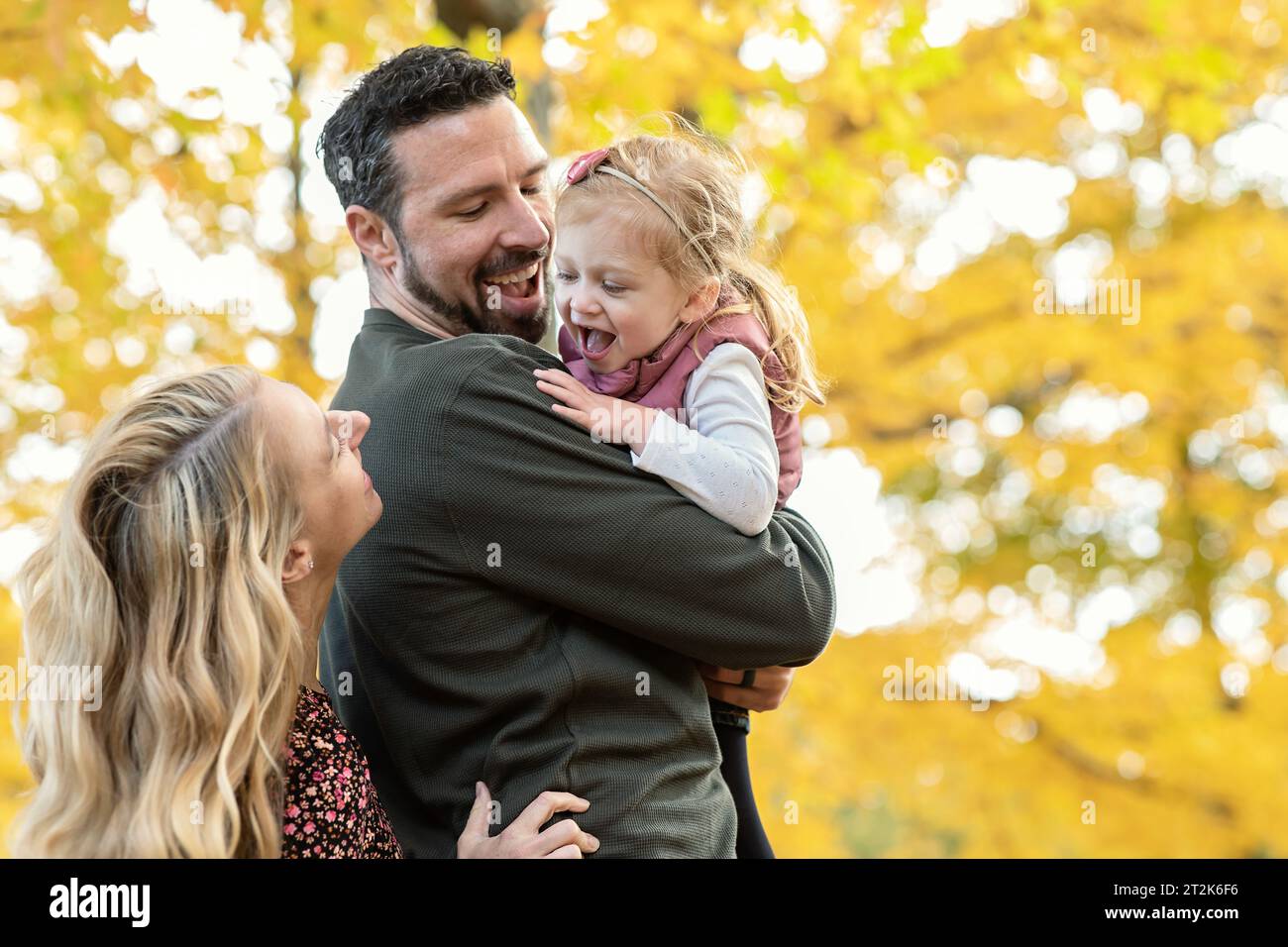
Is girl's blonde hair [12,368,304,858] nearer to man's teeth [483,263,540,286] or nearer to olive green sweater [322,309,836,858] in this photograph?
olive green sweater [322,309,836,858]

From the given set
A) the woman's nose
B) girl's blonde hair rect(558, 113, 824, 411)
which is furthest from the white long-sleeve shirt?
the woman's nose

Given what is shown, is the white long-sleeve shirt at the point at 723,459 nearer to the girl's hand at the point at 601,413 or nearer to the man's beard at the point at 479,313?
the girl's hand at the point at 601,413

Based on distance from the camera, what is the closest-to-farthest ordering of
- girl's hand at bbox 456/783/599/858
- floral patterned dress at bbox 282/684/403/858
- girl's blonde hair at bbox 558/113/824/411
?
floral patterned dress at bbox 282/684/403/858
girl's hand at bbox 456/783/599/858
girl's blonde hair at bbox 558/113/824/411

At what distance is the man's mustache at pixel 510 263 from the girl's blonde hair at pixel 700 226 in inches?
9.6

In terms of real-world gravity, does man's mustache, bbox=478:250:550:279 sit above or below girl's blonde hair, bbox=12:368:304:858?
above

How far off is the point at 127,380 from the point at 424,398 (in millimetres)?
3205

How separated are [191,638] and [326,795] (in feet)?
0.98

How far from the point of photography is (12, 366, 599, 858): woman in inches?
66.8

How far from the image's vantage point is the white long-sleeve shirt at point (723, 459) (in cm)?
198

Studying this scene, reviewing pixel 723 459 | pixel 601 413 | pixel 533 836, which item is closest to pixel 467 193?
pixel 601 413

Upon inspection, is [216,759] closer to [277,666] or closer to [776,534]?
[277,666]

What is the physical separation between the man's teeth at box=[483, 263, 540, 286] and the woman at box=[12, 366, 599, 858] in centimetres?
67
